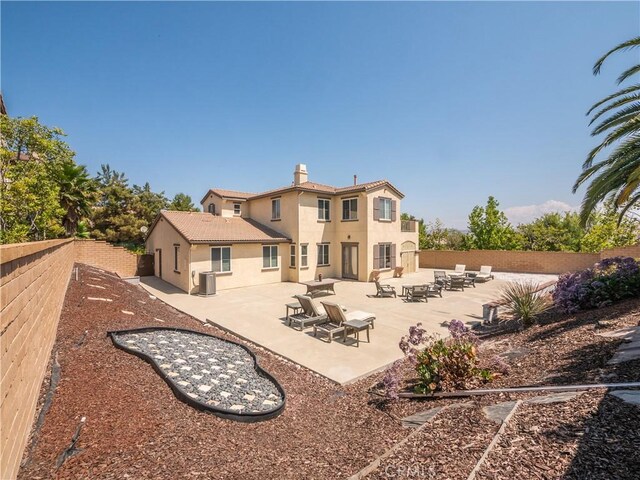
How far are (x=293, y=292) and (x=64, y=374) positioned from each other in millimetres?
12480

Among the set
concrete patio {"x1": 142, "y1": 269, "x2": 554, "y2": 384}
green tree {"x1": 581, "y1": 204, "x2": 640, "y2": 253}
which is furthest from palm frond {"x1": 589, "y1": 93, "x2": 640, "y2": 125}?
green tree {"x1": 581, "y1": 204, "x2": 640, "y2": 253}

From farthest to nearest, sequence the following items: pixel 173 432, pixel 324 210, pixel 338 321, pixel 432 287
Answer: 1. pixel 324 210
2. pixel 432 287
3. pixel 338 321
4. pixel 173 432

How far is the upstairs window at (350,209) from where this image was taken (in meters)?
21.3

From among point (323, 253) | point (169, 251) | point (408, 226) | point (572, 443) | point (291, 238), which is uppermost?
point (408, 226)

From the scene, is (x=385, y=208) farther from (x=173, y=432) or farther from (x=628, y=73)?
(x=173, y=432)

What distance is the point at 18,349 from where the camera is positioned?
3.26 m

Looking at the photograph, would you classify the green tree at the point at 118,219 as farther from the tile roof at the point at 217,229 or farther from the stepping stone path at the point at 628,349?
the stepping stone path at the point at 628,349

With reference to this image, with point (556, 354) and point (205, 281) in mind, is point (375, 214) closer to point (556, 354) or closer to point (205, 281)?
point (205, 281)

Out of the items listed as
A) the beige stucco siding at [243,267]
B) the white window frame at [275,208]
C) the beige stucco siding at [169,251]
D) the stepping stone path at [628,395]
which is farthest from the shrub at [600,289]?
the white window frame at [275,208]

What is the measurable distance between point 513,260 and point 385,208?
1325 cm

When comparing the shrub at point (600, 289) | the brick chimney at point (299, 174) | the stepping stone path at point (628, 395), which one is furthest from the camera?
the brick chimney at point (299, 174)

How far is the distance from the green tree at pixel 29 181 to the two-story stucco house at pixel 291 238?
19.0 ft

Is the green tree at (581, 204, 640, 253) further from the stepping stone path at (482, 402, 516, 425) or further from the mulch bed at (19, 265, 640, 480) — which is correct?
the stepping stone path at (482, 402, 516, 425)

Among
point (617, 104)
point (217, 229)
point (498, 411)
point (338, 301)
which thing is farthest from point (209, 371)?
point (217, 229)
